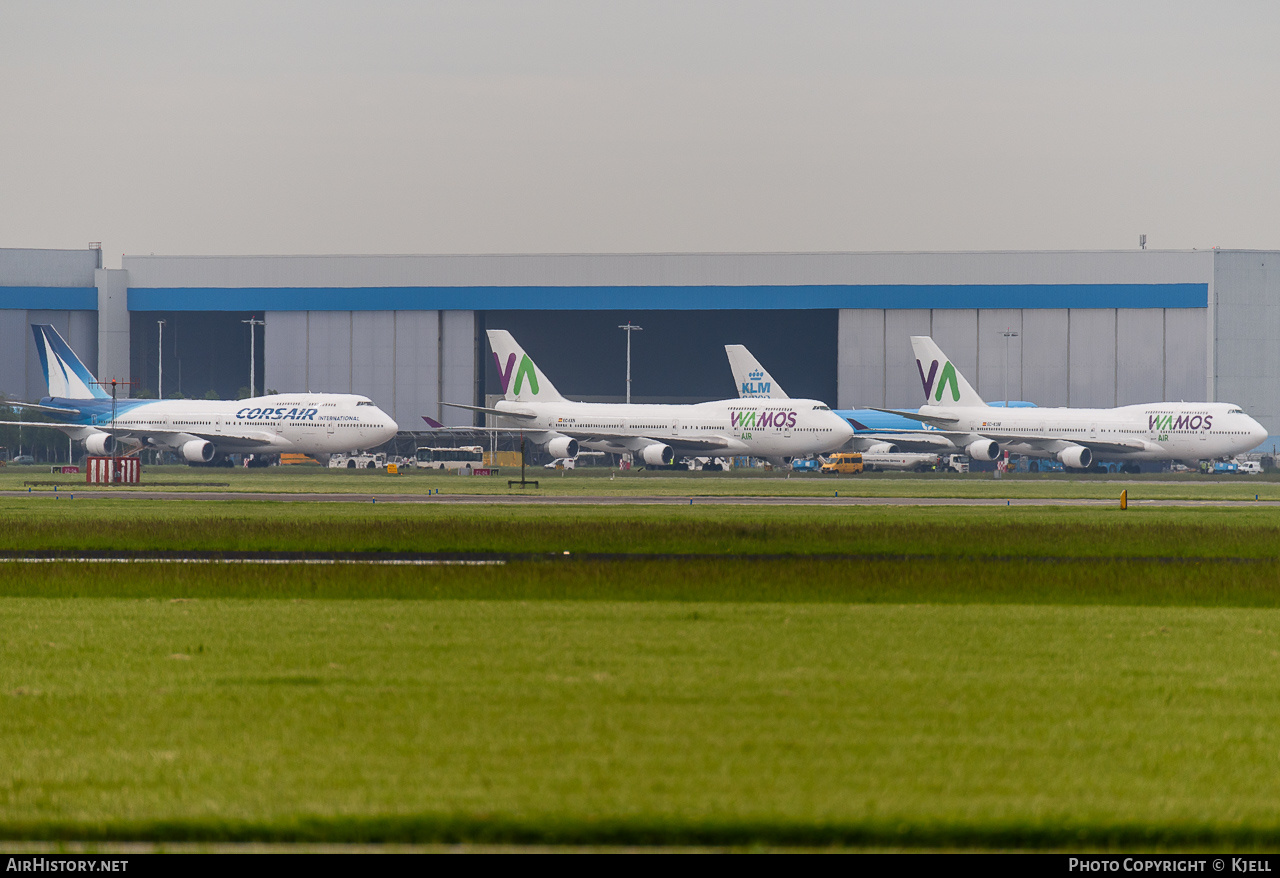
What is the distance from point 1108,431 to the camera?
98.5m

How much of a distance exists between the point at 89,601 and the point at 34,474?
80870 millimetres

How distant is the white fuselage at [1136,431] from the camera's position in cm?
9638

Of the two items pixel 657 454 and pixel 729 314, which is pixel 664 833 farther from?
pixel 729 314

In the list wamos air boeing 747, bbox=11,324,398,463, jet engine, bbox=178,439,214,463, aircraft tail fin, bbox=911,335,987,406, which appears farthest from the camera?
aircraft tail fin, bbox=911,335,987,406

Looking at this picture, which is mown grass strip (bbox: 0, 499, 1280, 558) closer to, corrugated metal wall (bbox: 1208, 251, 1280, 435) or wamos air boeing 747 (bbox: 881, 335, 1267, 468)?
wamos air boeing 747 (bbox: 881, 335, 1267, 468)

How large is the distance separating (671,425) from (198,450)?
34095 millimetres

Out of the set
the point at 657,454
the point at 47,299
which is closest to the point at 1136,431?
the point at 657,454

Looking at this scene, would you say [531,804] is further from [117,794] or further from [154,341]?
[154,341]

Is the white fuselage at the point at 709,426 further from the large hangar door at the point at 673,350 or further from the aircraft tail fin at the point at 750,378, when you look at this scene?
the large hangar door at the point at 673,350

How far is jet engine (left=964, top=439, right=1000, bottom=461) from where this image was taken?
101250 millimetres

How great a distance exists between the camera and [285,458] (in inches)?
4936

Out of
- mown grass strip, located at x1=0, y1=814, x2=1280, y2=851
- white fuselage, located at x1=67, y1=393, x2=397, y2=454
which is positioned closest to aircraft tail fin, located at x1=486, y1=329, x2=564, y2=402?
white fuselage, located at x1=67, y1=393, x2=397, y2=454

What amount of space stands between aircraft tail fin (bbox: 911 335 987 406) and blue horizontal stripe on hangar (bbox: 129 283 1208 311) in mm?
20370
